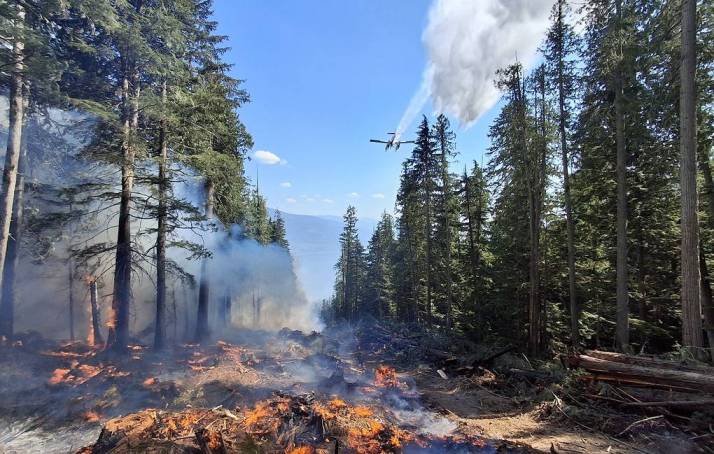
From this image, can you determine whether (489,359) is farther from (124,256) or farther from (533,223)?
(124,256)

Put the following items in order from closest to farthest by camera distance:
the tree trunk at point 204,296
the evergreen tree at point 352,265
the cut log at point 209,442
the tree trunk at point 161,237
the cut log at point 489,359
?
the cut log at point 209,442
the cut log at point 489,359
the tree trunk at point 161,237
the tree trunk at point 204,296
the evergreen tree at point 352,265

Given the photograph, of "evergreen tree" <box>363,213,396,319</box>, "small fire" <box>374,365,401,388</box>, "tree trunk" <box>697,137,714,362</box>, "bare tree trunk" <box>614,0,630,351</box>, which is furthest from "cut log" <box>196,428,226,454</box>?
"evergreen tree" <box>363,213,396,319</box>

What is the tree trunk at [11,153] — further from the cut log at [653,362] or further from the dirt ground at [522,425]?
the cut log at [653,362]

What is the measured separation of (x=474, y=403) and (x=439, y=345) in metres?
5.84

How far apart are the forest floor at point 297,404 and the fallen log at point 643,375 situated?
740mm

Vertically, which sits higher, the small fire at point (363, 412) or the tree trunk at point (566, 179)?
the tree trunk at point (566, 179)

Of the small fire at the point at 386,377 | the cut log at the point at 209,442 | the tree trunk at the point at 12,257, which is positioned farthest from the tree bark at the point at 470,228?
the tree trunk at the point at 12,257

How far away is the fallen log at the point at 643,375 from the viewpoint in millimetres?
6020

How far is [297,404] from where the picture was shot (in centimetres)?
752

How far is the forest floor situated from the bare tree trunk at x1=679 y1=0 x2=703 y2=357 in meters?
3.40

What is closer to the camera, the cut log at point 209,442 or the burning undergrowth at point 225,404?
the cut log at point 209,442

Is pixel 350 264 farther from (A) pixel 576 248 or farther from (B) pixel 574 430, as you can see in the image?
(B) pixel 574 430

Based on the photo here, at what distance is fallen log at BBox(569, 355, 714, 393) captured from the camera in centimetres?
602

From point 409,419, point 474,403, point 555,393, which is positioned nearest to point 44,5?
point 409,419
